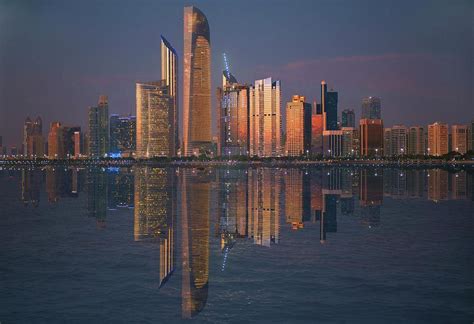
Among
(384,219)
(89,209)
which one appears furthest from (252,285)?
(89,209)

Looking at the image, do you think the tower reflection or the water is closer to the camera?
the water

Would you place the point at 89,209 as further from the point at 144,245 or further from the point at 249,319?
the point at 249,319

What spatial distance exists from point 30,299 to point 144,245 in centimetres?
816

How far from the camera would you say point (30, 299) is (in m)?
14.6

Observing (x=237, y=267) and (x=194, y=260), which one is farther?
(x=194, y=260)

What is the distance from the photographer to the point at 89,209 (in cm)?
3884

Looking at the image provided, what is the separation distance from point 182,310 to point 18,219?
2245cm

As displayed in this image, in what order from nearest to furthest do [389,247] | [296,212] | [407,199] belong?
[389,247], [296,212], [407,199]

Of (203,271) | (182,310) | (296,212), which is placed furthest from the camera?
(296,212)

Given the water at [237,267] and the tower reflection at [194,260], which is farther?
the tower reflection at [194,260]

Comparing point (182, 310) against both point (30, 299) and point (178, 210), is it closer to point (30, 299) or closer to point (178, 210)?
point (30, 299)

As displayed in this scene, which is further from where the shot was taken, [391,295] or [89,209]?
[89,209]

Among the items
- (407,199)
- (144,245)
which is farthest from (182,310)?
(407,199)

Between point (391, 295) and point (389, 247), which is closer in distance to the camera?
point (391, 295)
